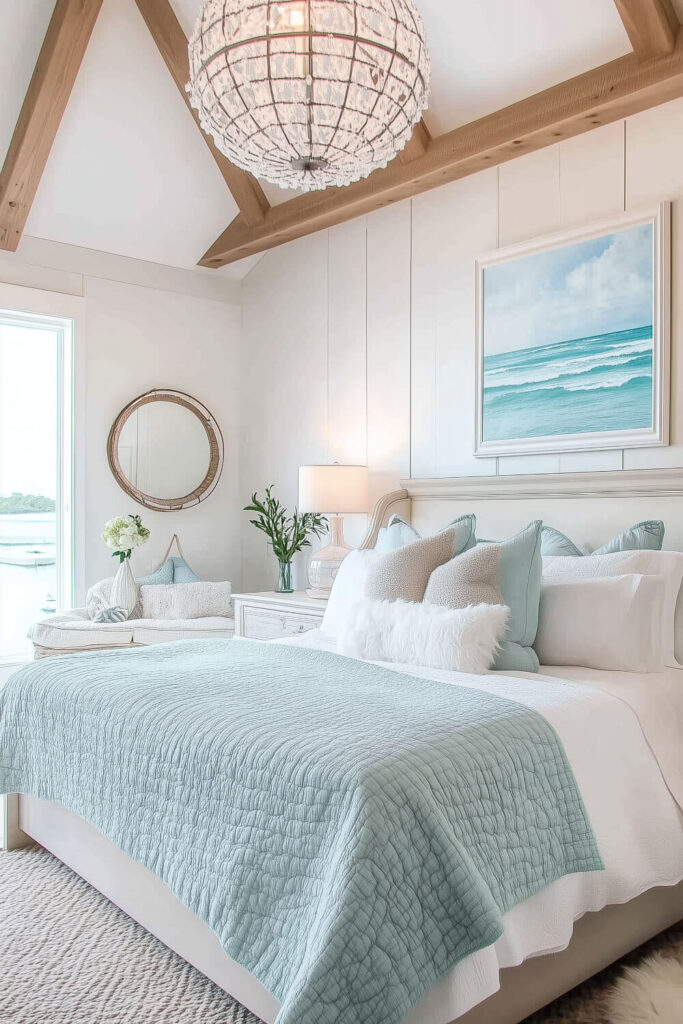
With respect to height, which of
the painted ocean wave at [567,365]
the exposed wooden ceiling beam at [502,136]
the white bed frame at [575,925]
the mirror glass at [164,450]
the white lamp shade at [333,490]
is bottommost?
the white bed frame at [575,925]

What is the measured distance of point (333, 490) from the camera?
3.96 meters

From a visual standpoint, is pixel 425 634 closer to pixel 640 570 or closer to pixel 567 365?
pixel 640 570

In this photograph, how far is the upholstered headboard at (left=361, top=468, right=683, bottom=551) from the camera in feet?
9.87

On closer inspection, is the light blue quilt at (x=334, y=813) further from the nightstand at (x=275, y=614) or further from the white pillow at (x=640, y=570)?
the nightstand at (x=275, y=614)

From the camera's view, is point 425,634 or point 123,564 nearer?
point 425,634

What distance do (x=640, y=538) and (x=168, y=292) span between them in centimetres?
317

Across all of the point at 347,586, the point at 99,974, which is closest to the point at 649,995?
the point at 99,974

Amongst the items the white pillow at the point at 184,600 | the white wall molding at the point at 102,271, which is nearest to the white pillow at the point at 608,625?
the white pillow at the point at 184,600

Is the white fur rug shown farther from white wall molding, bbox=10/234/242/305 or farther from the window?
white wall molding, bbox=10/234/242/305

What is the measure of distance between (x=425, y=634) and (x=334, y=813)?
0.97 m

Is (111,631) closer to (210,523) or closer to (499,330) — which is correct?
(210,523)

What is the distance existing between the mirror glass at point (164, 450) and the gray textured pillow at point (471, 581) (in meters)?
2.61

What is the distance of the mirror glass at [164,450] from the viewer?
4.69m

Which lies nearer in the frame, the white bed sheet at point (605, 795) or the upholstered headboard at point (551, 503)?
the white bed sheet at point (605, 795)
